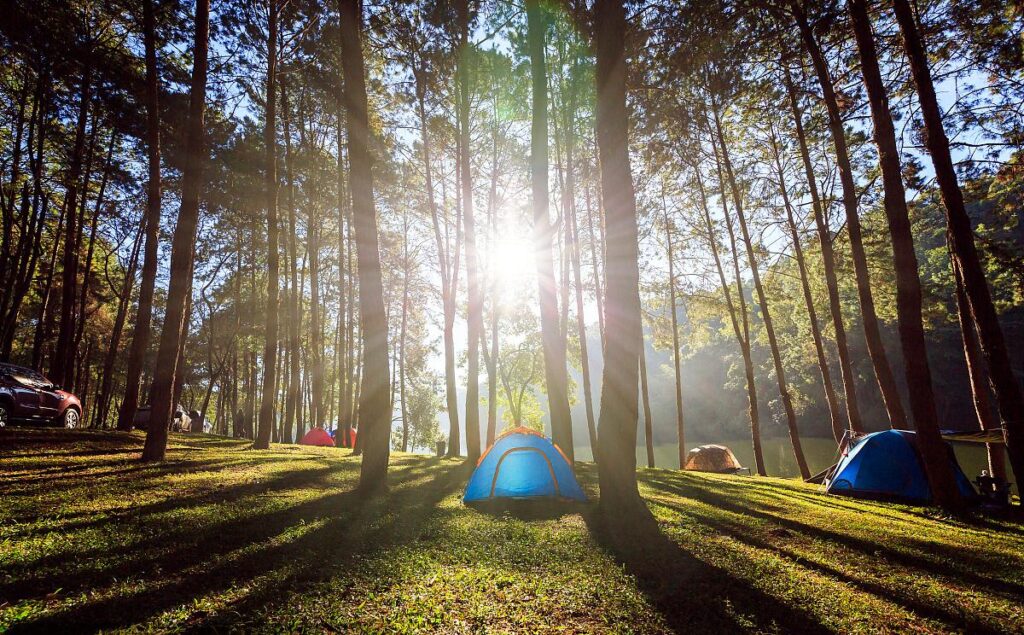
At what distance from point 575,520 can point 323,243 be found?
70.4 ft

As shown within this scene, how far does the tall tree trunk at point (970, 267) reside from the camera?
8234mm

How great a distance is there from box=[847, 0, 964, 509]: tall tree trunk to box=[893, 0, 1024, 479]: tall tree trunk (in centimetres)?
64

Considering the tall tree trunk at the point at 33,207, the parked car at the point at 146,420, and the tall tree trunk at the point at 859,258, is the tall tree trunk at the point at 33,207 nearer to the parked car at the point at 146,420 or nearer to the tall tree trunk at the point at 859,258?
the parked car at the point at 146,420

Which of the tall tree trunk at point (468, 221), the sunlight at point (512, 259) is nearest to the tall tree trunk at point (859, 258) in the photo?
the tall tree trunk at point (468, 221)

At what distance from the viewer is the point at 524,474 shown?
7.98m

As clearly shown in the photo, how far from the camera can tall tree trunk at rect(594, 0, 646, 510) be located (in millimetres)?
6676

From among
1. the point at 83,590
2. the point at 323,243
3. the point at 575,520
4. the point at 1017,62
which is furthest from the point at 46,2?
the point at 1017,62

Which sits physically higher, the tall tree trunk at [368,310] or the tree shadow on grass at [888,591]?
the tall tree trunk at [368,310]

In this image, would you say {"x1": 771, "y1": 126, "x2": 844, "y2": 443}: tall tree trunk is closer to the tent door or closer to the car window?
the tent door

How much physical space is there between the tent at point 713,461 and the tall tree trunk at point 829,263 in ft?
29.0

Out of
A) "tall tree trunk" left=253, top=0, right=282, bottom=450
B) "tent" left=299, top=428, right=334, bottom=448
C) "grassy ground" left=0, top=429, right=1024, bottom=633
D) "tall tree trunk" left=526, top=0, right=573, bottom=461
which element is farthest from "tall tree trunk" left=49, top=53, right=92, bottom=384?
"tall tree trunk" left=526, top=0, right=573, bottom=461

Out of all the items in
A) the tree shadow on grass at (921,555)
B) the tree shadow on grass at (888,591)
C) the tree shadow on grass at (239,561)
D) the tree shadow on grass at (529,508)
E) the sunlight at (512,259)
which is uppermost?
the sunlight at (512,259)

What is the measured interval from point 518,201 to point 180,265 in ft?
46.9

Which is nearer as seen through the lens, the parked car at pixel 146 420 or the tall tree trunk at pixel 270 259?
the tall tree trunk at pixel 270 259
